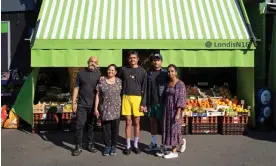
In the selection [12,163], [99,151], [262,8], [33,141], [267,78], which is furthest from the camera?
[267,78]

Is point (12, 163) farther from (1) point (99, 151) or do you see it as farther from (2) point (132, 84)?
(2) point (132, 84)

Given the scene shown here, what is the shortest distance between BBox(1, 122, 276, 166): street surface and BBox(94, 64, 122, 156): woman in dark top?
1.14ft

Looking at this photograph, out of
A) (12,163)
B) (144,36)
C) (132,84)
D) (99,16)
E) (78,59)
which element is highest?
(99,16)

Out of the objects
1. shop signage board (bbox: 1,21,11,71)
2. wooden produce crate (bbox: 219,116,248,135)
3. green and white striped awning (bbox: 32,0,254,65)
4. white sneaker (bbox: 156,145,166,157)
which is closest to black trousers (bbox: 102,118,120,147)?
white sneaker (bbox: 156,145,166,157)

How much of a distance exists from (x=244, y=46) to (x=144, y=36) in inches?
83.7

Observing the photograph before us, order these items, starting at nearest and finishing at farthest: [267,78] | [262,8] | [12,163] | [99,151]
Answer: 1. [12,163]
2. [99,151]
3. [262,8]
4. [267,78]

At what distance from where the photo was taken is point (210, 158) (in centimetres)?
623

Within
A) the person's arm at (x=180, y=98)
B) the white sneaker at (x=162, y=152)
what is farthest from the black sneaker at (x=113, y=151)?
the person's arm at (x=180, y=98)

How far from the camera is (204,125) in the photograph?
791 centimetres

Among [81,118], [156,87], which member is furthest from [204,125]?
[81,118]

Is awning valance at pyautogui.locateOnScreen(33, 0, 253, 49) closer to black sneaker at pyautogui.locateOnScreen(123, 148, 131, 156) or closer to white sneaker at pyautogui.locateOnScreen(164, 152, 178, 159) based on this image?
black sneaker at pyautogui.locateOnScreen(123, 148, 131, 156)

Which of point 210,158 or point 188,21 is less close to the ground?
point 188,21

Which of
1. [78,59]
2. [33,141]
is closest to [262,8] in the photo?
[78,59]

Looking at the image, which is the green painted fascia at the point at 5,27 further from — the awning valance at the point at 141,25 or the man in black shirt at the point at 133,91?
the man in black shirt at the point at 133,91
